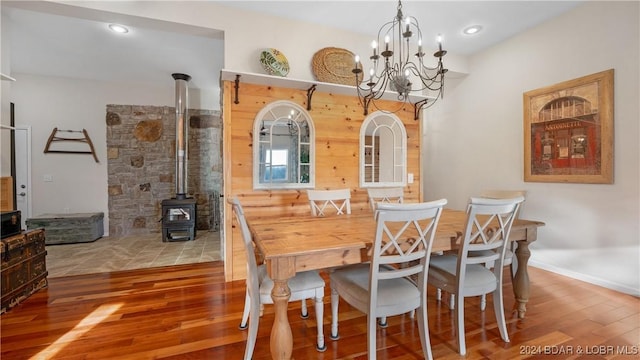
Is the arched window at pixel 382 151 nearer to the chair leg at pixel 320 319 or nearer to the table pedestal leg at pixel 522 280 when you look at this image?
the table pedestal leg at pixel 522 280

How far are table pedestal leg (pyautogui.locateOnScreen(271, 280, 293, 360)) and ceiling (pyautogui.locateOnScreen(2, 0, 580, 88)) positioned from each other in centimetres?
271

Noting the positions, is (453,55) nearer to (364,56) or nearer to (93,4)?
(364,56)

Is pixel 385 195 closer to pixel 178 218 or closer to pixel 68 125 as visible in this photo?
pixel 178 218

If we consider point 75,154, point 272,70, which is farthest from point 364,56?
point 75,154

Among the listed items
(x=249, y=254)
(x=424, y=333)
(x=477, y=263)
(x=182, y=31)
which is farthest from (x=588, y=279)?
(x=182, y=31)

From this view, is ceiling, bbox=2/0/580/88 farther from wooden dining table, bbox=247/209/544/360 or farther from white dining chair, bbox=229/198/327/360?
white dining chair, bbox=229/198/327/360

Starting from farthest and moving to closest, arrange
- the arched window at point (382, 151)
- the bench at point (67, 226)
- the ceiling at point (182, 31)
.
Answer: the bench at point (67, 226) < the arched window at point (382, 151) < the ceiling at point (182, 31)

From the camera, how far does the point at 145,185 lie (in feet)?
16.5

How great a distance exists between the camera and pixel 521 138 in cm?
338

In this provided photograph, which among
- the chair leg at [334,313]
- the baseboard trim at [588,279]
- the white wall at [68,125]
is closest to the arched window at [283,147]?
the chair leg at [334,313]

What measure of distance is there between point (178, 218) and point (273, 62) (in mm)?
3043

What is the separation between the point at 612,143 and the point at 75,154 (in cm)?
731

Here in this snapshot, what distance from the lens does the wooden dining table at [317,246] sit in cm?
138

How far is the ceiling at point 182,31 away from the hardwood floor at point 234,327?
2582 millimetres
